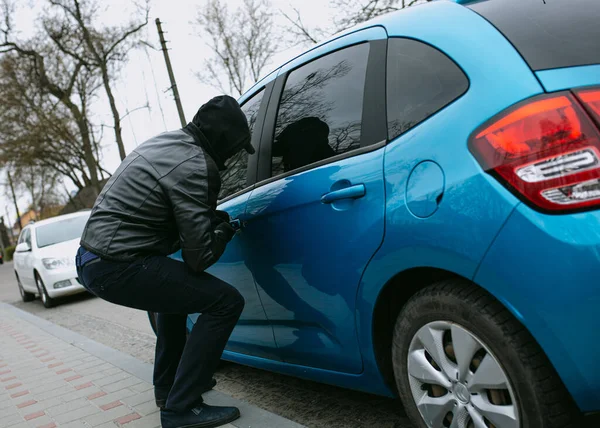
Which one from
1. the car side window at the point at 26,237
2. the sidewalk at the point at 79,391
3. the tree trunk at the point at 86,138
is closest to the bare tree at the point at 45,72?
the tree trunk at the point at 86,138

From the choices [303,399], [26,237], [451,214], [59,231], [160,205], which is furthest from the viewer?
[26,237]

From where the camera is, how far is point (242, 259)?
3045 millimetres

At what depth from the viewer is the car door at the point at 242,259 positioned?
119 inches

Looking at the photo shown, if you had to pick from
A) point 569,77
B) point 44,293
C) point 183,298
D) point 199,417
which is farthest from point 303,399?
point 44,293

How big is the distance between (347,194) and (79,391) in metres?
2.88

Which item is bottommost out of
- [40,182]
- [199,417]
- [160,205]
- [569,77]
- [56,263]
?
[199,417]

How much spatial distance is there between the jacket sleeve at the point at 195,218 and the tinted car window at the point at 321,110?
41cm

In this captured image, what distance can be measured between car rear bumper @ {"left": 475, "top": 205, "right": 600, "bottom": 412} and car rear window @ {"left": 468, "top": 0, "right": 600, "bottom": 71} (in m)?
0.50

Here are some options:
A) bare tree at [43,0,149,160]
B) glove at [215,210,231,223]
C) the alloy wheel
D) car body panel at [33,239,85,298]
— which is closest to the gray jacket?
glove at [215,210,231,223]

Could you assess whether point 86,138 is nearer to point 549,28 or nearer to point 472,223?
point 549,28

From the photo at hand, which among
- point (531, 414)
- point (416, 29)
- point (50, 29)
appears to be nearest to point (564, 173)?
point (531, 414)

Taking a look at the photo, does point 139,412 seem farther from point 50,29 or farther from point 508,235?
point 50,29

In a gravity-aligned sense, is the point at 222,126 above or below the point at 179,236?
above

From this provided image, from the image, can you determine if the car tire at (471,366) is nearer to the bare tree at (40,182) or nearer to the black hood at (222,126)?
the black hood at (222,126)
